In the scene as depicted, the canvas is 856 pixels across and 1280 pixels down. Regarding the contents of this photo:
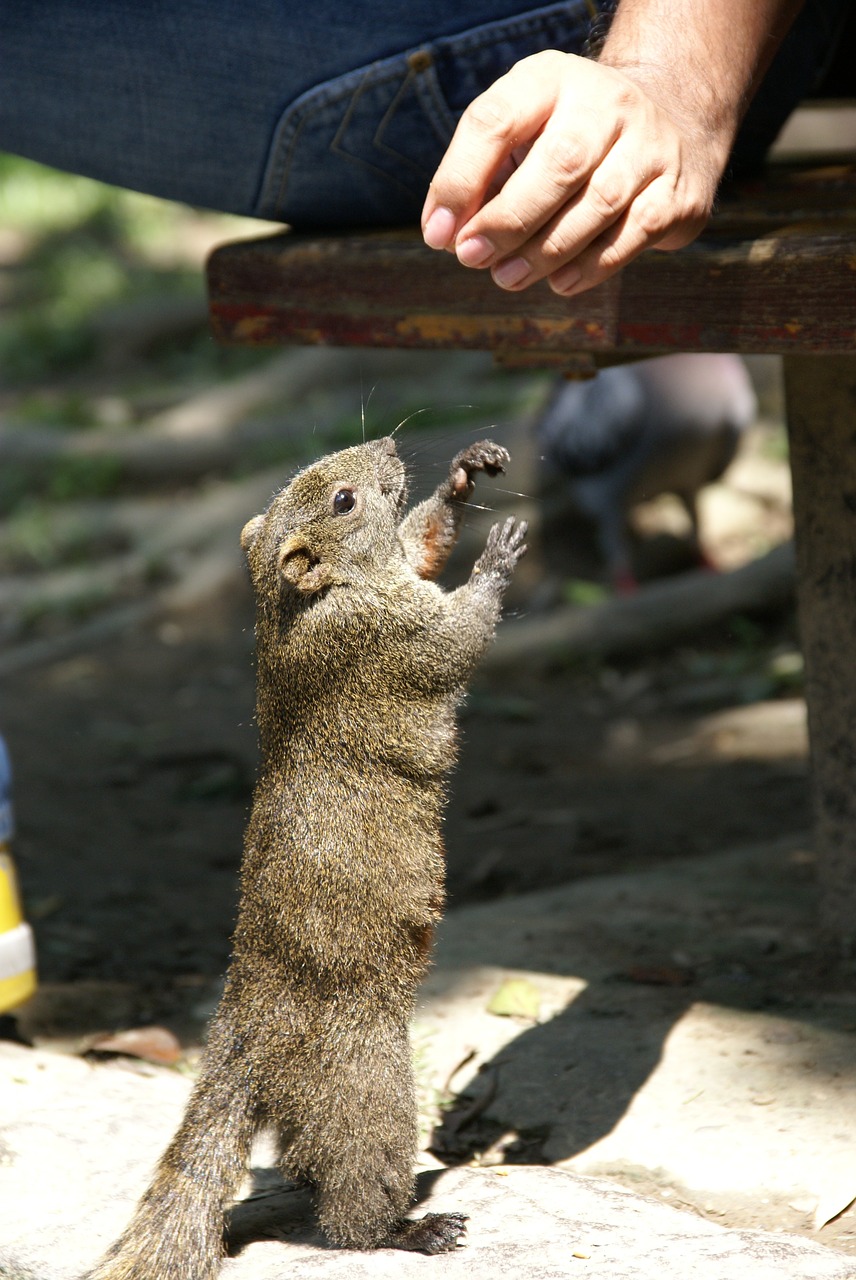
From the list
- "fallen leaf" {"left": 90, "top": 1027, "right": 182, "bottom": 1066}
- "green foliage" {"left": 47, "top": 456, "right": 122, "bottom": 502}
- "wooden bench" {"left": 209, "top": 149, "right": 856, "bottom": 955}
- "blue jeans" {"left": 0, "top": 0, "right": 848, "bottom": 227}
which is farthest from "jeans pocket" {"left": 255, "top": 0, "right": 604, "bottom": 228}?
"green foliage" {"left": 47, "top": 456, "right": 122, "bottom": 502}

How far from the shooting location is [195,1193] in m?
1.97

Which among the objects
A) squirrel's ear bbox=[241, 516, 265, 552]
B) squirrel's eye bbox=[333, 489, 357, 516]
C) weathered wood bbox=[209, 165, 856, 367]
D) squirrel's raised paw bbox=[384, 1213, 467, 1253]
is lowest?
squirrel's raised paw bbox=[384, 1213, 467, 1253]

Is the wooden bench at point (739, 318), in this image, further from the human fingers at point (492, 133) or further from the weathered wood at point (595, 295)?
the human fingers at point (492, 133)

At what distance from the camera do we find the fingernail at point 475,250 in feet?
5.52

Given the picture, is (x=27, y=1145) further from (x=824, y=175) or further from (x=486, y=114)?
(x=824, y=175)

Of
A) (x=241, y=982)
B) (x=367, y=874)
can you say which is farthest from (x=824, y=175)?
(x=241, y=982)

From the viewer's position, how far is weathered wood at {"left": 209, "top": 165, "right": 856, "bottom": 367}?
6.63 ft

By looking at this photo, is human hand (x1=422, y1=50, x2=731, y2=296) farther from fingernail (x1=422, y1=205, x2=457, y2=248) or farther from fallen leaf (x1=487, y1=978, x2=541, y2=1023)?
fallen leaf (x1=487, y1=978, x2=541, y2=1023)

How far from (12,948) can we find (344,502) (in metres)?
1.06

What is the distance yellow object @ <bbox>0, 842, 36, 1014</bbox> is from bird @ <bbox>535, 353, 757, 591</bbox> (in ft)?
12.3

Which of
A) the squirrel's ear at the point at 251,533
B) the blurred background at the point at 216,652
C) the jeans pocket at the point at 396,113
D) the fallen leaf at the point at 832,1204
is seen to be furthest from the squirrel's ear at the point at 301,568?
the fallen leaf at the point at 832,1204

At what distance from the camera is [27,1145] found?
225 centimetres

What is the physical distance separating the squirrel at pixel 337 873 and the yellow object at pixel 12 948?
0.68m

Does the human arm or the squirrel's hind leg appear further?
the squirrel's hind leg
